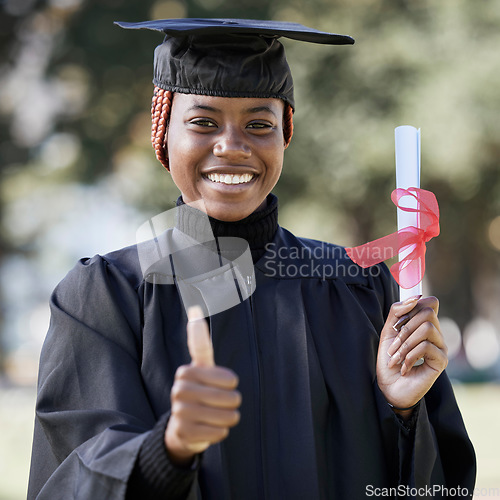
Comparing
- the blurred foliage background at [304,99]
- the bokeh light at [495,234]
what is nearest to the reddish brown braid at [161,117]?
the blurred foliage background at [304,99]

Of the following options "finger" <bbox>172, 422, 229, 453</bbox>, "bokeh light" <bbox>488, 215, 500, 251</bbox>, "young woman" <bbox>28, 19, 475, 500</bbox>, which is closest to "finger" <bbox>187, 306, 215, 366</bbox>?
"finger" <bbox>172, 422, 229, 453</bbox>

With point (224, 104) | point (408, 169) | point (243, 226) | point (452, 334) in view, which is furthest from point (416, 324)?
point (452, 334)

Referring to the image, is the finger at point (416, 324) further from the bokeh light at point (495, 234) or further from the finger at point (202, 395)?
the bokeh light at point (495, 234)

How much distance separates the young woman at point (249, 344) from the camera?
215cm

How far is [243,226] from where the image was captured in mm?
2438

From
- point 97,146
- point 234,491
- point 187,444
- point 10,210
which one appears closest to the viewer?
point 187,444

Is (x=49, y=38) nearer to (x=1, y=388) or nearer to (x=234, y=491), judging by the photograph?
(x=1, y=388)

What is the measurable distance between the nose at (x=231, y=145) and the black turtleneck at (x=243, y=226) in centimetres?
23

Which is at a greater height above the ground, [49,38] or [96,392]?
[49,38]

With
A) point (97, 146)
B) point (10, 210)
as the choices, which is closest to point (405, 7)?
point (97, 146)

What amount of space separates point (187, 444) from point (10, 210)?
12.5 meters

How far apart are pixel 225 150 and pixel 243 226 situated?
28cm

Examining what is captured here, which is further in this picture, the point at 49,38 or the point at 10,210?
the point at 10,210

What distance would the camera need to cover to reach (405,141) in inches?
86.0
